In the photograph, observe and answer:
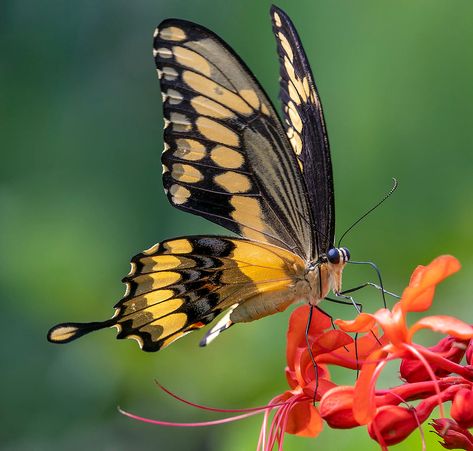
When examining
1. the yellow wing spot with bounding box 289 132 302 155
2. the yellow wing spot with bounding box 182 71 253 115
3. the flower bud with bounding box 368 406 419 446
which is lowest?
the flower bud with bounding box 368 406 419 446

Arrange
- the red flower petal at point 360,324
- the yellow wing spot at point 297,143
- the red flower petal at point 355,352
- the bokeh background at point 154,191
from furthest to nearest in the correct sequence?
1. the bokeh background at point 154,191
2. the yellow wing spot at point 297,143
3. the red flower petal at point 355,352
4. the red flower petal at point 360,324

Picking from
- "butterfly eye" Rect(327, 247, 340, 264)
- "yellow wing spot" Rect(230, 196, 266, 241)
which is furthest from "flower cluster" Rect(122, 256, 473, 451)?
"yellow wing spot" Rect(230, 196, 266, 241)

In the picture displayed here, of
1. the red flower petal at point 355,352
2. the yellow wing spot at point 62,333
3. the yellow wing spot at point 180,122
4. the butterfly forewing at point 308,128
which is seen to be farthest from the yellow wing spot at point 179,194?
the red flower petal at point 355,352

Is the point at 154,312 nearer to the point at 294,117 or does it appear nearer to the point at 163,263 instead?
the point at 163,263

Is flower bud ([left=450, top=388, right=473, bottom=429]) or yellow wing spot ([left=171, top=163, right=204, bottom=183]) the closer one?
flower bud ([left=450, top=388, right=473, bottom=429])

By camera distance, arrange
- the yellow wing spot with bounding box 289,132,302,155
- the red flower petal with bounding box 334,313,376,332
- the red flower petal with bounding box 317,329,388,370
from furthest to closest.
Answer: the yellow wing spot with bounding box 289,132,302,155 < the red flower petal with bounding box 317,329,388,370 < the red flower petal with bounding box 334,313,376,332

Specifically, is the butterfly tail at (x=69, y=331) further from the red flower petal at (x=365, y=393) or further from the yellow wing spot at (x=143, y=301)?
the red flower petal at (x=365, y=393)

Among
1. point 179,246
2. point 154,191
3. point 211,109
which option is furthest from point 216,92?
point 154,191

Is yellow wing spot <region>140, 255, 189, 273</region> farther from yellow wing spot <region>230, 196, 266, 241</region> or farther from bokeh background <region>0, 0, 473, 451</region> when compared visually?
bokeh background <region>0, 0, 473, 451</region>
